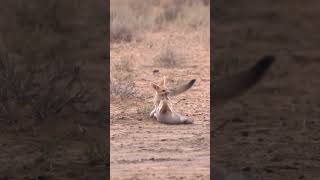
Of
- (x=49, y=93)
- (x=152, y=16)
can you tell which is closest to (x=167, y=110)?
(x=49, y=93)

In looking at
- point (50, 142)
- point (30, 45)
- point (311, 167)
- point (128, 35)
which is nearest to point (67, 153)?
point (50, 142)

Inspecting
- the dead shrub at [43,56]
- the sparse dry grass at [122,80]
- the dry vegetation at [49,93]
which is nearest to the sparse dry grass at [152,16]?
the dead shrub at [43,56]

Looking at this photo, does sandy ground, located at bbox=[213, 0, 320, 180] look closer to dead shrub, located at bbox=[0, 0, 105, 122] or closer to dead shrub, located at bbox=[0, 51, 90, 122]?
dead shrub, located at bbox=[0, 51, 90, 122]

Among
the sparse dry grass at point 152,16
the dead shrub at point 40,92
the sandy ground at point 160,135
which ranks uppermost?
the sparse dry grass at point 152,16

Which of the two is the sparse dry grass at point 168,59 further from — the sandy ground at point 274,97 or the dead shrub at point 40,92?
the dead shrub at point 40,92

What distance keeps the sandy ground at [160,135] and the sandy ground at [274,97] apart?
25cm

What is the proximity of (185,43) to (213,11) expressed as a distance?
147cm

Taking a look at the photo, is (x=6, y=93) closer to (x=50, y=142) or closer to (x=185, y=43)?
(x=50, y=142)

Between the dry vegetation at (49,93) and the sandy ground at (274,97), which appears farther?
the sandy ground at (274,97)

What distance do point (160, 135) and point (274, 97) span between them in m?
2.39

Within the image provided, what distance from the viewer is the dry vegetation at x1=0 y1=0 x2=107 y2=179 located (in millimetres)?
6586

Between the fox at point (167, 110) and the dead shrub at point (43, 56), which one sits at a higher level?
the dead shrub at point (43, 56)

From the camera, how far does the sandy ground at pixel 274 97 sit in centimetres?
670

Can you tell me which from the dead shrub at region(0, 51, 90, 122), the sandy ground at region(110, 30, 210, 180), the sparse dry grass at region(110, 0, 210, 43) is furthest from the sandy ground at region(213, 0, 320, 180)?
the sparse dry grass at region(110, 0, 210, 43)
